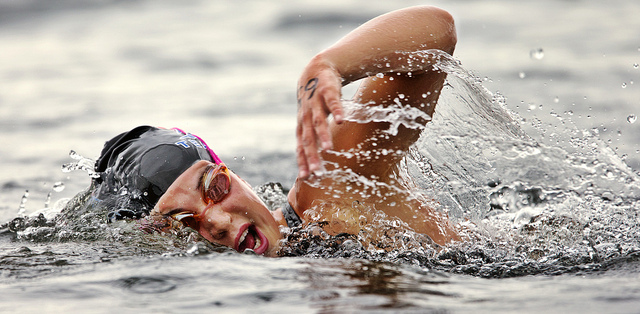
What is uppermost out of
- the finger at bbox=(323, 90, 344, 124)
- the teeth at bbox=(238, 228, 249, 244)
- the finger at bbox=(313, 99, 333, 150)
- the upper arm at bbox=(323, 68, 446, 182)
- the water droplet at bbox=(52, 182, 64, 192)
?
the finger at bbox=(323, 90, 344, 124)

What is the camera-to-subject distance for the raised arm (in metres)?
2.14

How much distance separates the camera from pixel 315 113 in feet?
7.04

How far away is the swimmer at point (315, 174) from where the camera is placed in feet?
9.00

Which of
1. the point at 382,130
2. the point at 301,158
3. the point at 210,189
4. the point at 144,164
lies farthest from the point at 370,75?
the point at 144,164

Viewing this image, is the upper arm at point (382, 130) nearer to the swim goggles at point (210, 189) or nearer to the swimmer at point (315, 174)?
the swimmer at point (315, 174)

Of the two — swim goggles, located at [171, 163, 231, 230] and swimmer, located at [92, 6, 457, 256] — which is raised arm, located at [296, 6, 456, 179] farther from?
swim goggles, located at [171, 163, 231, 230]

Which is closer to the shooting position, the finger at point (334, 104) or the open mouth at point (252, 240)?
the finger at point (334, 104)

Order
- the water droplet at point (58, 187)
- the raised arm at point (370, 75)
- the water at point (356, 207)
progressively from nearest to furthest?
the water at point (356, 207) < the raised arm at point (370, 75) < the water droplet at point (58, 187)

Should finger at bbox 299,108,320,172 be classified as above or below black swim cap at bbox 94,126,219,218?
above

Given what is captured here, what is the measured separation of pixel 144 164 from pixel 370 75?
115cm

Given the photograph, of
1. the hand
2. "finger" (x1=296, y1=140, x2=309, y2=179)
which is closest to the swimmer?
the hand

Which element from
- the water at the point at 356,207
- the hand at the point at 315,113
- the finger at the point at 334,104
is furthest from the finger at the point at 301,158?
the water at the point at 356,207

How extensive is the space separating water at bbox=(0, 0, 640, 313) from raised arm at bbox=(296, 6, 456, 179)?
184 mm

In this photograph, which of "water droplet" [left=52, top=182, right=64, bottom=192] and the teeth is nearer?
the teeth
